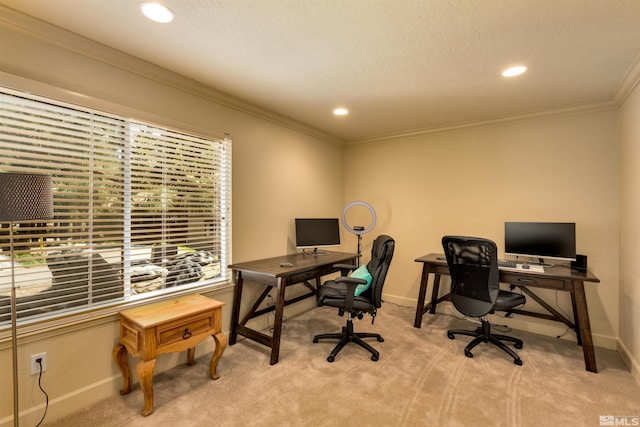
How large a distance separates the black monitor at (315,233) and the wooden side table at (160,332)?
4.71ft

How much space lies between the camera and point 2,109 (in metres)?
1.66

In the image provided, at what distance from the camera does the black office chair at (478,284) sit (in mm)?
2609

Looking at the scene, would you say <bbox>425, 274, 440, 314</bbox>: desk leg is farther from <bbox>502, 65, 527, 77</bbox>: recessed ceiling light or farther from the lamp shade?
the lamp shade

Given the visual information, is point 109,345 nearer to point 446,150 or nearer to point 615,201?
point 446,150

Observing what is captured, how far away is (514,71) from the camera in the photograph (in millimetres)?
2334

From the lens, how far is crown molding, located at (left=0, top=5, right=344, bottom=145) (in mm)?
1719

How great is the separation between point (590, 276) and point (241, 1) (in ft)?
11.0

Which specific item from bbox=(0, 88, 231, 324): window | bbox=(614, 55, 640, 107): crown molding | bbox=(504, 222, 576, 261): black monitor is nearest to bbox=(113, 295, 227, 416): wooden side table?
bbox=(0, 88, 231, 324): window

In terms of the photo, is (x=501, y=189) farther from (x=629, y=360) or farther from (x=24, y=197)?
(x=24, y=197)

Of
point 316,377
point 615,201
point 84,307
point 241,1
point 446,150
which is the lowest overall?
point 316,377

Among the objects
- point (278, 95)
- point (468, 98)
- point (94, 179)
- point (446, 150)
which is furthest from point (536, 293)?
point (94, 179)

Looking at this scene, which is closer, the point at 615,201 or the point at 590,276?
the point at 590,276

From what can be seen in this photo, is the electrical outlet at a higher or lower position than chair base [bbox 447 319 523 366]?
higher

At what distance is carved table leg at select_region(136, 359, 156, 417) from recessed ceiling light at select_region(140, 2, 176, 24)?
6.87 feet
